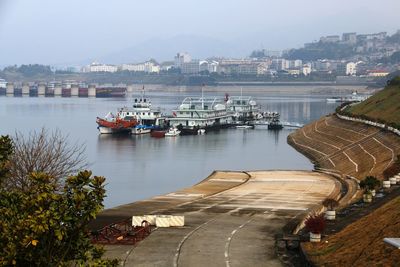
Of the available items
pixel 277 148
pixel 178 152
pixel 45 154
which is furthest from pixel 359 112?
pixel 45 154

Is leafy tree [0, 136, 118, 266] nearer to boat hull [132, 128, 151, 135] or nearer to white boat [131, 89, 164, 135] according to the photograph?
boat hull [132, 128, 151, 135]

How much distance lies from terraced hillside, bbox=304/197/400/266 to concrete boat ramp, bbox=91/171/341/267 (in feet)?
3.47

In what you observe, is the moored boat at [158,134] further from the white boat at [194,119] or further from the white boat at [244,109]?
the white boat at [244,109]

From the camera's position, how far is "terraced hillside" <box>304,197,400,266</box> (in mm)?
12727

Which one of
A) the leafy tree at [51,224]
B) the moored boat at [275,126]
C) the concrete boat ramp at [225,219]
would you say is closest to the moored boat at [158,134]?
the moored boat at [275,126]

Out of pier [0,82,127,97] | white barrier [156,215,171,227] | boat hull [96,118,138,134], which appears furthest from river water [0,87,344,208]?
pier [0,82,127,97]

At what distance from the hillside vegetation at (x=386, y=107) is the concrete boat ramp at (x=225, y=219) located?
17.0 m

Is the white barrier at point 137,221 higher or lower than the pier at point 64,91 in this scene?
higher

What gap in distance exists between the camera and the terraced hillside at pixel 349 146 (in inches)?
1385

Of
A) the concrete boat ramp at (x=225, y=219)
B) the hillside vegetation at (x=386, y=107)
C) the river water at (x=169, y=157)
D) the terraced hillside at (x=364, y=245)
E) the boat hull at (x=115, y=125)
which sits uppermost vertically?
the hillside vegetation at (x=386, y=107)

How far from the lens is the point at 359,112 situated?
2349 inches

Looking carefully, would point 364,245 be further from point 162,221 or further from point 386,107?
point 386,107

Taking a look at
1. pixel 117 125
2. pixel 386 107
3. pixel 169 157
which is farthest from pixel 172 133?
pixel 386 107

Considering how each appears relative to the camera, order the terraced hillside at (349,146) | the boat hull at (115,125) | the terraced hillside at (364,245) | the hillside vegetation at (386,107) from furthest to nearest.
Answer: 1. the boat hull at (115,125)
2. the hillside vegetation at (386,107)
3. the terraced hillside at (349,146)
4. the terraced hillside at (364,245)
